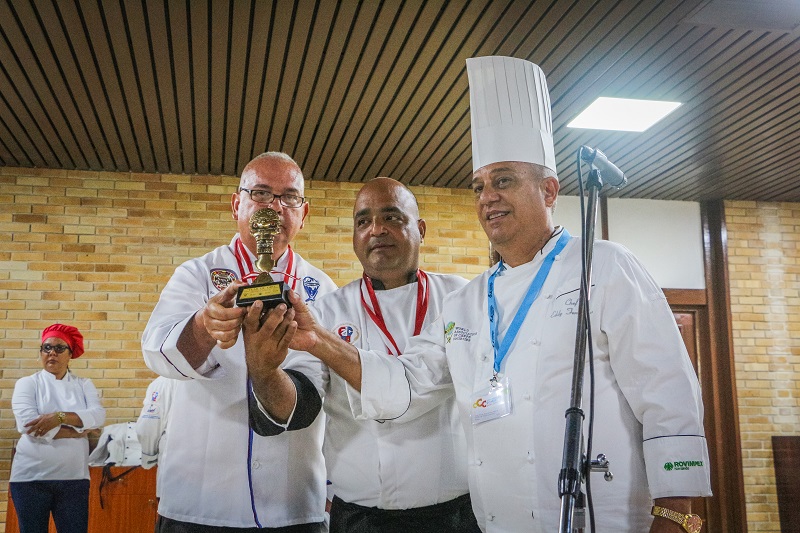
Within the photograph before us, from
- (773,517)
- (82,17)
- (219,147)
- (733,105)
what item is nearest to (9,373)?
(219,147)

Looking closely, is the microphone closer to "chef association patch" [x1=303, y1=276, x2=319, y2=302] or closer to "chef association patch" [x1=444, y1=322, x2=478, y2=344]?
"chef association patch" [x1=444, y1=322, x2=478, y2=344]

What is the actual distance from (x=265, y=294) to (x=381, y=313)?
94 centimetres

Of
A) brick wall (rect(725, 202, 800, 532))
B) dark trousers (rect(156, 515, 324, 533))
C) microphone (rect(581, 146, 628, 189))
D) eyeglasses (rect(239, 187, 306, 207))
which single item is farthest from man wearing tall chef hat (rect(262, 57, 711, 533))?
brick wall (rect(725, 202, 800, 532))

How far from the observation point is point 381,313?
8.23ft

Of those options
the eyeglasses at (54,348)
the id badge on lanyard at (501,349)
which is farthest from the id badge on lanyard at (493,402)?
the eyeglasses at (54,348)

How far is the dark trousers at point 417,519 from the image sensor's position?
7.09ft

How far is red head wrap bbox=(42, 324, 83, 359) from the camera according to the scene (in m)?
5.85

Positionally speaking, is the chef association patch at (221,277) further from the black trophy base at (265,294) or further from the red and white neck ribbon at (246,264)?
the black trophy base at (265,294)

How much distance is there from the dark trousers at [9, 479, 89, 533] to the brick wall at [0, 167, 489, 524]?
132 cm

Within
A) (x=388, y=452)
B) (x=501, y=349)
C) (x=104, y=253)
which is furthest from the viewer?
(x=104, y=253)

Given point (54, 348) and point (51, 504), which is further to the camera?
point (54, 348)

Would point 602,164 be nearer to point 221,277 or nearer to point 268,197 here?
point 268,197

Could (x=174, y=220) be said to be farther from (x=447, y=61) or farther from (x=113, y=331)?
(x=447, y=61)

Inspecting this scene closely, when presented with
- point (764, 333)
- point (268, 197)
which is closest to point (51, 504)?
point (268, 197)
